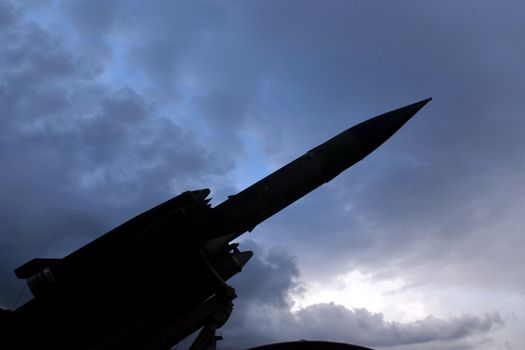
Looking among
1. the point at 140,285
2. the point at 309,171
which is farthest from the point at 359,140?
the point at 140,285

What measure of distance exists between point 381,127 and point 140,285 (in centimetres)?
757

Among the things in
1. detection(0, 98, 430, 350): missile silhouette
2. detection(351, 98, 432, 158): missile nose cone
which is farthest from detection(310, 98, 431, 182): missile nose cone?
detection(0, 98, 430, 350): missile silhouette

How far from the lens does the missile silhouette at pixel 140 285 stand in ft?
25.6

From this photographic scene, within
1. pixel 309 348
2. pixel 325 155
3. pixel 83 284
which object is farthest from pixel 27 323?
pixel 325 155

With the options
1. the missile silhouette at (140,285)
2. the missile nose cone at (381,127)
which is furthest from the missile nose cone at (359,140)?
the missile silhouette at (140,285)

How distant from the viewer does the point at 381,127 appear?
11.0 m

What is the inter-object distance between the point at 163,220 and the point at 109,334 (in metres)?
2.48

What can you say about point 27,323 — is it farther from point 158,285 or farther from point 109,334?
point 158,285

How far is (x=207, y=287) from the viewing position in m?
8.26

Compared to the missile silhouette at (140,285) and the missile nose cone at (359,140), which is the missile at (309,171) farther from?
the missile silhouette at (140,285)

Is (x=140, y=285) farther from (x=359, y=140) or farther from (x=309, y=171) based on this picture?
(x=359, y=140)

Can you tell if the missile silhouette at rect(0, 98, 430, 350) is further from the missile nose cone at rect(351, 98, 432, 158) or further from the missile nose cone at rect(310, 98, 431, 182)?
the missile nose cone at rect(351, 98, 432, 158)

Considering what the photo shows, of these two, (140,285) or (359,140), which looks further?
(359,140)

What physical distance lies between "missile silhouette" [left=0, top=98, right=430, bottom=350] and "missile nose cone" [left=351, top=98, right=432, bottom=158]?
441cm
